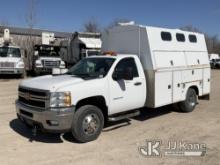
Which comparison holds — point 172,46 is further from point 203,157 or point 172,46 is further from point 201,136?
point 203,157

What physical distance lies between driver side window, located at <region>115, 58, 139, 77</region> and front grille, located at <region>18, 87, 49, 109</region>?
79.7 inches

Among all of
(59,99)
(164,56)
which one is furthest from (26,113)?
(164,56)

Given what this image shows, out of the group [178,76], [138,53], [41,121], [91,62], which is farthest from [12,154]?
[178,76]

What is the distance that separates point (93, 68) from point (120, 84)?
33.8 inches

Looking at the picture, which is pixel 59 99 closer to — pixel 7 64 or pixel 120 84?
pixel 120 84

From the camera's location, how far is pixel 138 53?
26.2ft

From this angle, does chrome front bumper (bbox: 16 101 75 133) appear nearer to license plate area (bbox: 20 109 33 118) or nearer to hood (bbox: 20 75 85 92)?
license plate area (bbox: 20 109 33 118)

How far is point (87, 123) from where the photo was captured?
623 cm

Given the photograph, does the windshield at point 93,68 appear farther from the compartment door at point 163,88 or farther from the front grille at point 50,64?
the front grille at point 50,64

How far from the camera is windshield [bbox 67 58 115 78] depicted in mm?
6822

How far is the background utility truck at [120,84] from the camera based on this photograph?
5.86 metres

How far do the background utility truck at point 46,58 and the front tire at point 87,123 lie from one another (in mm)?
15067

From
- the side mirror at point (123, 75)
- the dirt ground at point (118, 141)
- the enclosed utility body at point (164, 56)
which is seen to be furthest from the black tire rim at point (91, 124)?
the enclosed utility body at point (164, 56)

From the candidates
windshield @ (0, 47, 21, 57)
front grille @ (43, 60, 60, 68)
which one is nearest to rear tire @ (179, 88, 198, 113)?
front grille @ (43, 60, 60, 68)
